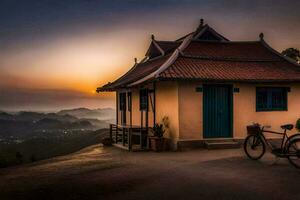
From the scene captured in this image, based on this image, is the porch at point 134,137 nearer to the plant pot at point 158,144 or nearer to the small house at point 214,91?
the small house at point 214,91

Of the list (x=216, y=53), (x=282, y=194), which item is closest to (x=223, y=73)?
(x=216, y=53)

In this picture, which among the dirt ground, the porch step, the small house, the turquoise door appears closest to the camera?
the dirt ground

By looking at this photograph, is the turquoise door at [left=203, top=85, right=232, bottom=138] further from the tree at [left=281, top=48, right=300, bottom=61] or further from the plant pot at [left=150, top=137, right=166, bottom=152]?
the tree at [left=281, top=48, right=300, bottom=61]

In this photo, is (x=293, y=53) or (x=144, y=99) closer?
(x=144, y=99)

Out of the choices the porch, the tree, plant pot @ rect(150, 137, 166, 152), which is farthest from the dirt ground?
the tree

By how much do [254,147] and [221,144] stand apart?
145 inches

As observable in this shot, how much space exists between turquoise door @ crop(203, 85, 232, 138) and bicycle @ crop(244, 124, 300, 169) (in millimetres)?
3919

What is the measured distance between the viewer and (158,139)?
569 inches

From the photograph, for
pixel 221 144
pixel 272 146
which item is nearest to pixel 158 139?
pixel 221 144

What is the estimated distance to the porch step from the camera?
14.6 metres

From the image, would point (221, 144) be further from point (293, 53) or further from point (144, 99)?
point (293, 53)

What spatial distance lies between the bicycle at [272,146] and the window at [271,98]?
525 centimetres

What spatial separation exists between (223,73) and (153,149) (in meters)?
4.39

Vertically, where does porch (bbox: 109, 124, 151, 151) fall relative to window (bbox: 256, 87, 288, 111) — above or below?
below
